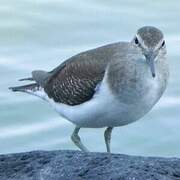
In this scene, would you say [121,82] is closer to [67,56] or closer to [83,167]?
[83,167]

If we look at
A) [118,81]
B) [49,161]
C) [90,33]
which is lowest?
[49,161]

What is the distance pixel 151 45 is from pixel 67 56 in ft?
13.6

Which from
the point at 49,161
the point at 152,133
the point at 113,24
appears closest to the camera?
the point at 49,161

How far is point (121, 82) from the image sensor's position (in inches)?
341

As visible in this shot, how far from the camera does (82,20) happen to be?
13500 millimetres

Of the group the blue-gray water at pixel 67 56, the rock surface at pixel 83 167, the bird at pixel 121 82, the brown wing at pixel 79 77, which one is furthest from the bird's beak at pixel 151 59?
the blue-gray water at pixel 67 56

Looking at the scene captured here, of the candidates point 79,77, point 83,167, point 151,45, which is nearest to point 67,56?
point 79,77

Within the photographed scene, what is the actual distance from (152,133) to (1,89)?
73.9 inches

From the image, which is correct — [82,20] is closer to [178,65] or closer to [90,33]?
[90,33]

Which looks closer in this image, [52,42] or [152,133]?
[152,133]

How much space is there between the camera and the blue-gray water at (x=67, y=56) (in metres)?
11.5

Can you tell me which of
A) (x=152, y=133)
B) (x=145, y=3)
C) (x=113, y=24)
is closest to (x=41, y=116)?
(x=152, y=133)

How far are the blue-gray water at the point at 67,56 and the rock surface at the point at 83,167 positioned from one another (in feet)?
13.9

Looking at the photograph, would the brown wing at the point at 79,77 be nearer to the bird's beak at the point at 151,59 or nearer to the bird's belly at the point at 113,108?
the bird's belly at the point at 113,108
